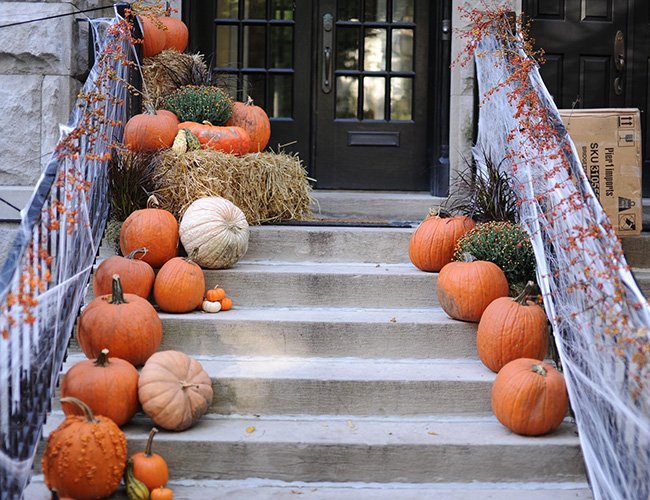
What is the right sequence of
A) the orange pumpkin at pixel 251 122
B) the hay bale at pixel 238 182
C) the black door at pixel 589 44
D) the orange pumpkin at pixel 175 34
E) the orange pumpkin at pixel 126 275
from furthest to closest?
the black door at pixel 589 44 < the orange pumpkin at pixel 175 34 < the orange pumpkin at pixel 251 122 < the hay bale at pixel 238 182 < the orange pumpkin at pixel 126 275

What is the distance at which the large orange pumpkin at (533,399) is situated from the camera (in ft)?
11.3

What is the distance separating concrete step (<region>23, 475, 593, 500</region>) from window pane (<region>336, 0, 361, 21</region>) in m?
4.05

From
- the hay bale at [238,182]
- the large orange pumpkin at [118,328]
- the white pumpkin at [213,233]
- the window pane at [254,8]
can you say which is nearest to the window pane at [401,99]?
the window pane at [254,8]

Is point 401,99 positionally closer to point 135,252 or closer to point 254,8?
point 254,8

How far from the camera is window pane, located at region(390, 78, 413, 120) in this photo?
6.50 metres

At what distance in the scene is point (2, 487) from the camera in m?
2.77

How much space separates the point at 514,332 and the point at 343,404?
82 cm

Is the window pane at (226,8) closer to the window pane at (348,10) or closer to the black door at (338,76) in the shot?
the black door at (338,76)

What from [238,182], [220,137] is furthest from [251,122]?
[238,182]

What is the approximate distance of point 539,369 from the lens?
3.50 meters

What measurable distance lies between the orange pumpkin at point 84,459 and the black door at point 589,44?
4.45 metres

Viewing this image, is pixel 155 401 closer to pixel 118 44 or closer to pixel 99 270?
pixel 99 270

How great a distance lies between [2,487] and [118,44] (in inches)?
111

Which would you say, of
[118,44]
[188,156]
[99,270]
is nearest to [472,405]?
[99,270]
